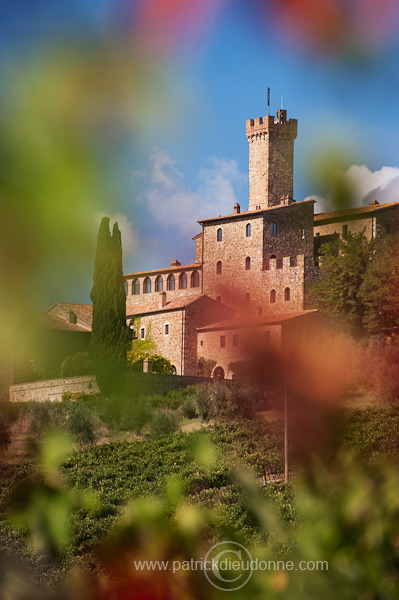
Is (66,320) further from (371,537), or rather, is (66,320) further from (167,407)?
(371,537)

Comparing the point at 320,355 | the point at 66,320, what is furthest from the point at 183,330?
the point at 320,355

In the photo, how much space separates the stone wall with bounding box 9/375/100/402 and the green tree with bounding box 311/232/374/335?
7.37 m

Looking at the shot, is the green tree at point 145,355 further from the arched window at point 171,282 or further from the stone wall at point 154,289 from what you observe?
the arched window at point 171,282

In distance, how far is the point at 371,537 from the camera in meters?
0.82

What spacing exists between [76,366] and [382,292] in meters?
9.00

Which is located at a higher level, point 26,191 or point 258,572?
point 26,191

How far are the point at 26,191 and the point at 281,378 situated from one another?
3.69 feet

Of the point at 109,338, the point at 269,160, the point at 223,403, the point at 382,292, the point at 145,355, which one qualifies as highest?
the point at 269,160

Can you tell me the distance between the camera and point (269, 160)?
33000 millimetres

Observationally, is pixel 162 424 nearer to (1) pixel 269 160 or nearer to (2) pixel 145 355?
(2) pixel 145 355

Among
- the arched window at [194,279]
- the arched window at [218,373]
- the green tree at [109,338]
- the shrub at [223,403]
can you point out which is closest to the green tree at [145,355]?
the arched window at [218,373]

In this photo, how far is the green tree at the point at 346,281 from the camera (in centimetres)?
2320

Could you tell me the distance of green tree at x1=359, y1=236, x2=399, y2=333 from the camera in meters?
22.1

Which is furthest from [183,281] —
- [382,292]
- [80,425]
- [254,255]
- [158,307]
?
[80,425]
